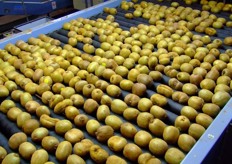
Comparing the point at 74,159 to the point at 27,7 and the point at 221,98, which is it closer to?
the point at 221,98

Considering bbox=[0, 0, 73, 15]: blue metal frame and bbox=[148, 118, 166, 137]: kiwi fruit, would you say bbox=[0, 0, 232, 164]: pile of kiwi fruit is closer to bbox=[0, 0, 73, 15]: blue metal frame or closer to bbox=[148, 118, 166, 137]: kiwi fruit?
bbox=[148, 118, 166, 137]: kiwi fruit

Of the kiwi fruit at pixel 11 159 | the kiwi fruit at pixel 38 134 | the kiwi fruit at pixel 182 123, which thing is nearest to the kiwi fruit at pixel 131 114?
the kiwi fruit at pixel 182 123

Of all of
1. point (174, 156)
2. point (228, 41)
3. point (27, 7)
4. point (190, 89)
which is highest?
point (27, 7)

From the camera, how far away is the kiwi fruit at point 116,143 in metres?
1.30

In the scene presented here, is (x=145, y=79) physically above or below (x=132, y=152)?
above

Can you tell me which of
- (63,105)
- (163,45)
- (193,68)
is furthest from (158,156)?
(163,45)

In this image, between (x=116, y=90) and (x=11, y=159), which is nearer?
(x=11, y=159)

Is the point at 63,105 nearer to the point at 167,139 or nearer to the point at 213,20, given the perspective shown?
the point at 167,139

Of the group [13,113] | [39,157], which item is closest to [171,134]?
[39,157]

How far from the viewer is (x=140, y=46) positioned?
6.98 feet

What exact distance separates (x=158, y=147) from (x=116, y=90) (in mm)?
491

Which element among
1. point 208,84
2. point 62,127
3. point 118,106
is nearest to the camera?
point 62,127

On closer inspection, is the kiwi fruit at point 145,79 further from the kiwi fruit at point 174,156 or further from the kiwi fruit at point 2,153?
the kiwi fruit at point 2,153

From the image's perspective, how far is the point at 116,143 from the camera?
1.31 metres
